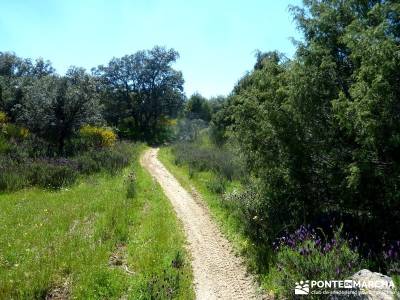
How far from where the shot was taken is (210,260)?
30.6 ft

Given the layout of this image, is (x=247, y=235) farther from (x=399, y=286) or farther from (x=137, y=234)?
(x=399, y=286)

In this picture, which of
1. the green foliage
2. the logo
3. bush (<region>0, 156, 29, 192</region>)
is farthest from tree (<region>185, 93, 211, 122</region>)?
the logo

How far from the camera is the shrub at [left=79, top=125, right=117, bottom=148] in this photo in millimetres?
30031

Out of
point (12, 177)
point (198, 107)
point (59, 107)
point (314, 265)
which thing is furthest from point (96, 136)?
point (198, 107)

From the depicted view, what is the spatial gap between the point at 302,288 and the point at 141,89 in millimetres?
46300

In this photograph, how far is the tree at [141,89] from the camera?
48688mm

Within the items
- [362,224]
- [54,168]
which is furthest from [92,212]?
[362,224]

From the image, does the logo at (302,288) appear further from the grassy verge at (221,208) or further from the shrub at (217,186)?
the shrub at (217,186)

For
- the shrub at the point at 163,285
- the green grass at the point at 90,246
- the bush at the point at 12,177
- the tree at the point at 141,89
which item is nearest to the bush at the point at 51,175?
the bush at the point at 12,177

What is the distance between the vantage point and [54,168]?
1770 centimetres

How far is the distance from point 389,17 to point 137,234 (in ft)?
26.7

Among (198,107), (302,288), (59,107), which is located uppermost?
(198,107)

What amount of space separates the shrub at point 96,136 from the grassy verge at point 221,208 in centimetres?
891

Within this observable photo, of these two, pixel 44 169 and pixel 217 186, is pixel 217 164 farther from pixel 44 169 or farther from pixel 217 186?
pixel 44 169
